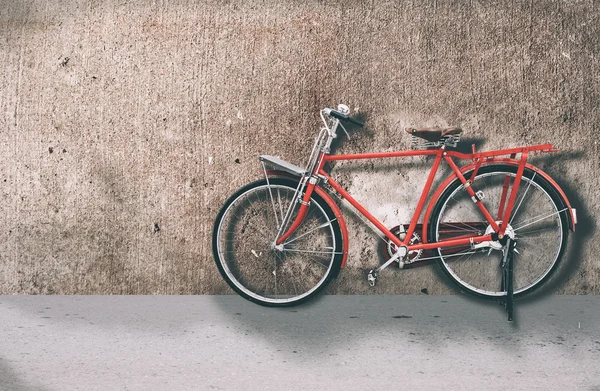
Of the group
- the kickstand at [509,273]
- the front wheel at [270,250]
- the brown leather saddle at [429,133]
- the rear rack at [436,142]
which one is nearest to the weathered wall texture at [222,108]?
the front wheel at [270,250]

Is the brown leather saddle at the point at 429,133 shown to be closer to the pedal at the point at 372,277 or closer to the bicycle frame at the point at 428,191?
the bicycle frame at the point at 428,191

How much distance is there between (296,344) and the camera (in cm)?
423

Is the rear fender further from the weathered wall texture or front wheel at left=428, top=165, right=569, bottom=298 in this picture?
front wheel at left=428, top=165, right=569, bottom=298

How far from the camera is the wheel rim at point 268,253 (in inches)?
208

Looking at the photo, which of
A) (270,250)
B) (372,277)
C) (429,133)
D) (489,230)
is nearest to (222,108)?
(270,250)

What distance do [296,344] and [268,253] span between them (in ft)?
4.10

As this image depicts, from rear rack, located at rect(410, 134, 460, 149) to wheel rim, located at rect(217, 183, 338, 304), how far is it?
90 cm

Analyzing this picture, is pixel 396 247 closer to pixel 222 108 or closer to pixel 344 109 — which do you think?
pixel 344 109

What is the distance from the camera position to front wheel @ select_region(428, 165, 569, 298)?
4.96 meters

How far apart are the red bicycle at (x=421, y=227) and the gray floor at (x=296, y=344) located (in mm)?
239

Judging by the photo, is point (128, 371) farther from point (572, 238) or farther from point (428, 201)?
point (572, 238)

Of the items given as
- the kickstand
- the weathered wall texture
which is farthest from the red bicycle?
the weathered wall texture

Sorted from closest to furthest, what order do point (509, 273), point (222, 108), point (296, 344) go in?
point (296, 344), point (509, 273), point (222, 108)

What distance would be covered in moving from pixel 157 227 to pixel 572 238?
3101mm
